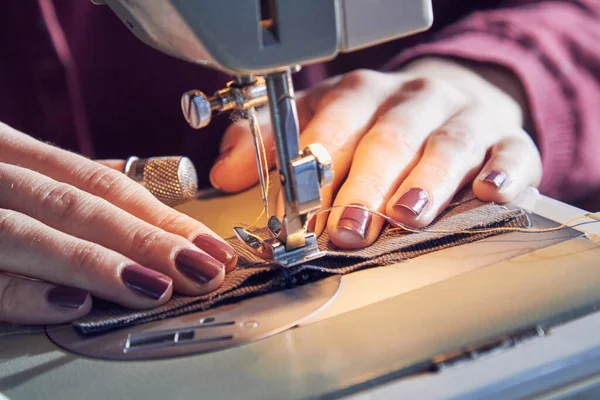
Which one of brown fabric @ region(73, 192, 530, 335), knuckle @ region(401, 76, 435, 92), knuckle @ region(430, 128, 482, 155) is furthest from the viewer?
knuckle @ region(401, 76, 435, 92)

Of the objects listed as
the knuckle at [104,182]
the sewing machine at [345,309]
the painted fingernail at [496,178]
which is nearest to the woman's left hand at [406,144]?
the painted fingernail at [496,178]

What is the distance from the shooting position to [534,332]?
0.56m

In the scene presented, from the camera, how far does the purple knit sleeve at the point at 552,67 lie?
3.53ft

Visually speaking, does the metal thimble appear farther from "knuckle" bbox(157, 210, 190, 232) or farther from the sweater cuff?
the sweater cuff

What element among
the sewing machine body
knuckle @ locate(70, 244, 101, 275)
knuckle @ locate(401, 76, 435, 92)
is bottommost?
knuckle @ locate(401, 76, 435, 92)

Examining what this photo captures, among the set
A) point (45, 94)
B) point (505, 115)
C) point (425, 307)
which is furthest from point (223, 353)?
point (45, 94)

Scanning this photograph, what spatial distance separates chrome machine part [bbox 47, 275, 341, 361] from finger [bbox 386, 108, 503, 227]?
0.16 m

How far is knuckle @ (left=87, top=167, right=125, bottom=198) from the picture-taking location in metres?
0.77

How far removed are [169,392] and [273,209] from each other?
33 centimetres

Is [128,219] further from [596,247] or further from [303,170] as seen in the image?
[596,247]

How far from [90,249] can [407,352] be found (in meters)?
0.33

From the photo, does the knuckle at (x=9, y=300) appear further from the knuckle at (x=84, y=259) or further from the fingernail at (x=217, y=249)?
the fingernail at (x=217, y=249)

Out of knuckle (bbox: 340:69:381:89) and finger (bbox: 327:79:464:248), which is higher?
knuckle (bbox: 340:69:381:89)

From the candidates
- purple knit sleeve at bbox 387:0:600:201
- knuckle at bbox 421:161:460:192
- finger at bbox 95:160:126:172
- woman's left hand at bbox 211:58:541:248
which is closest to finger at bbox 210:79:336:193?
woman's left hand at bbox 211:58:541:248
